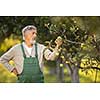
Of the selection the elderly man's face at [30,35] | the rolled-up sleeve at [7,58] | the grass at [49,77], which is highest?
the elderly man's face at [30,35]

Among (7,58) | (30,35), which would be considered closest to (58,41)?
(30,35)

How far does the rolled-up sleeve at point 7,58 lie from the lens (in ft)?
5.20

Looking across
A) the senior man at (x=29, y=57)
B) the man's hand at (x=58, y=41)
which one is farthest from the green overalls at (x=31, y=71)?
the man's hand at (x=58, y=41)

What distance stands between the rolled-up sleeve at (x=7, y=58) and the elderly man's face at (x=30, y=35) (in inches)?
5.6

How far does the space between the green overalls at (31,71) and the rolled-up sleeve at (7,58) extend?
88 millimetres

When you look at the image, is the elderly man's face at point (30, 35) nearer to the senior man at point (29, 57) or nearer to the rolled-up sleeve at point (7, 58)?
the senior man at point (29, 57)

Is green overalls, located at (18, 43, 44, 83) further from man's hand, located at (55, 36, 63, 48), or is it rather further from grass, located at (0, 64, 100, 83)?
man's hand, located at (55, 36, 63, 48)

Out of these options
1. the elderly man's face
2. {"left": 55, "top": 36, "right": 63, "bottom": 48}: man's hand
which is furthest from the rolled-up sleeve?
{"left": 55, "top": 36, "right": 63, "bottom": 48}: man's hand

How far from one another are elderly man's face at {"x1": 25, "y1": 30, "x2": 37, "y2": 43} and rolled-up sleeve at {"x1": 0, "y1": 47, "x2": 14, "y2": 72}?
0.14 meters

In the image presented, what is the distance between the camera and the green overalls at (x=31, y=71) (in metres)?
1.59

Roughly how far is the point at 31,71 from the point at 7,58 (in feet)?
0.66

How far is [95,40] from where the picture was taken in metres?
1.59

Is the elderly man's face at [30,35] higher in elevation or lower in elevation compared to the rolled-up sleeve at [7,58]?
higher
